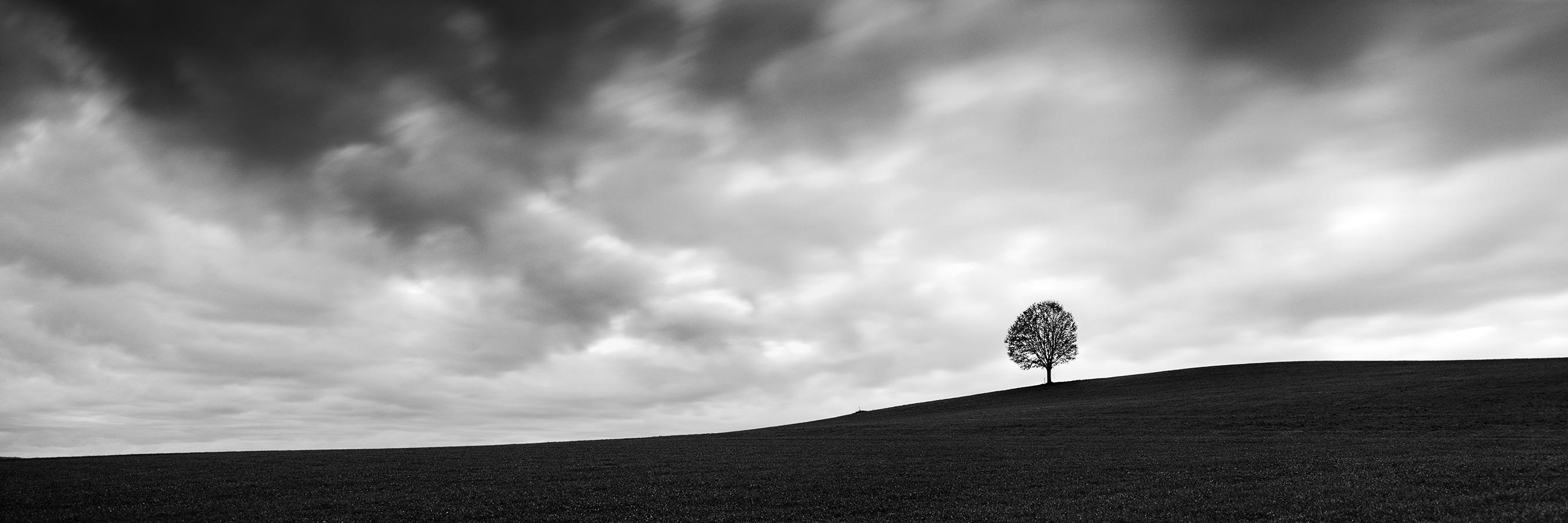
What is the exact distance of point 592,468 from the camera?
4062cm

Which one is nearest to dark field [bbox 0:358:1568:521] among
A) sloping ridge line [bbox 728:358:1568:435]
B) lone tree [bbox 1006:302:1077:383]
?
sloping ridge line [bbox 728:358:1568:435]

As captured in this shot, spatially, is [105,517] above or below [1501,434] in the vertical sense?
above

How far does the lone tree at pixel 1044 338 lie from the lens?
373 ft

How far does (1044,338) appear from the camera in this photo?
374 ft

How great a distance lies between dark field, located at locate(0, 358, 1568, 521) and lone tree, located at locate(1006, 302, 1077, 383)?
45939 mm

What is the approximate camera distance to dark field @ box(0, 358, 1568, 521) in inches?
1020

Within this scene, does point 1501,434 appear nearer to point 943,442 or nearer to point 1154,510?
point 943,442

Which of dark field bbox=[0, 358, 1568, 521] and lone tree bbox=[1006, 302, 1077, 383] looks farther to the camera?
lone tree bbox=[1006, 302, 1077, 383]

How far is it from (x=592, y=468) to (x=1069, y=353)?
9195 cm

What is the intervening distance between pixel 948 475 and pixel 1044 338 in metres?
85.1

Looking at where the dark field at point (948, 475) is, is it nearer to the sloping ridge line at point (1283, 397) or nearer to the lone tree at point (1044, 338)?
the sloping ridge line at point (1283, 397)

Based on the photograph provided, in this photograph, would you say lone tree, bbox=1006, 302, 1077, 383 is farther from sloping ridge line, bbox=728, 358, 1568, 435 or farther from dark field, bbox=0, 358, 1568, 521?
dark field, bbox=0, 358, 1568, 521

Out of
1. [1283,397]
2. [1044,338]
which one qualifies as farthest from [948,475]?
[1044,338]

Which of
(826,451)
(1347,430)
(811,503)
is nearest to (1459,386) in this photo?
(1347,430)
